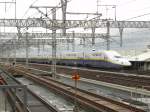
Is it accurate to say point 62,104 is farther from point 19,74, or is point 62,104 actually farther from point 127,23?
point 127,23

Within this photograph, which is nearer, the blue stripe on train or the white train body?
the white train body

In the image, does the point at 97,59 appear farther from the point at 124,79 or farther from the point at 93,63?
the point at 124,79

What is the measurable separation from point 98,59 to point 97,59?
19.0 inches

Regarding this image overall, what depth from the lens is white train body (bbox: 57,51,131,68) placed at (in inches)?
1950

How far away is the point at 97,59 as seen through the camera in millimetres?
53969

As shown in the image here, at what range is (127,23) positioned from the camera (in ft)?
221

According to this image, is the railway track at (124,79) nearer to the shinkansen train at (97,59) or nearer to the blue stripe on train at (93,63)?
the shinkansen train at (97,59)

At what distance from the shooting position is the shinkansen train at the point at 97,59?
4953 centimetres

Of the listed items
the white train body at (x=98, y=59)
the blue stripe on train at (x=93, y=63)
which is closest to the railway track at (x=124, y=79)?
the white train body at (x=98, y=59)

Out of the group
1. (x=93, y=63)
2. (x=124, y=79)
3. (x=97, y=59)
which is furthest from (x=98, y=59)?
(x=124, y=79)

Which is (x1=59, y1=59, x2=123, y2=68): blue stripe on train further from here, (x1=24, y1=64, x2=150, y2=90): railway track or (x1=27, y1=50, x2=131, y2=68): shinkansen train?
(x1=24, y1=64, x2=150, y2=90): railway track

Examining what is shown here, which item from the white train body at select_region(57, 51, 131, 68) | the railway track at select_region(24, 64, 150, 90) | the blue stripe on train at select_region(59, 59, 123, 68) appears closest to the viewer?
the railway track at select_region(24, 64, 150, 90)

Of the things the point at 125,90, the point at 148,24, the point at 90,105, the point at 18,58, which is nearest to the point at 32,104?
the point at 90,105

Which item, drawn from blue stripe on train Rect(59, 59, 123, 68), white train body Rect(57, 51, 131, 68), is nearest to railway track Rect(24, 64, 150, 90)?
white train body Rect(57, 51, 131, 68)
